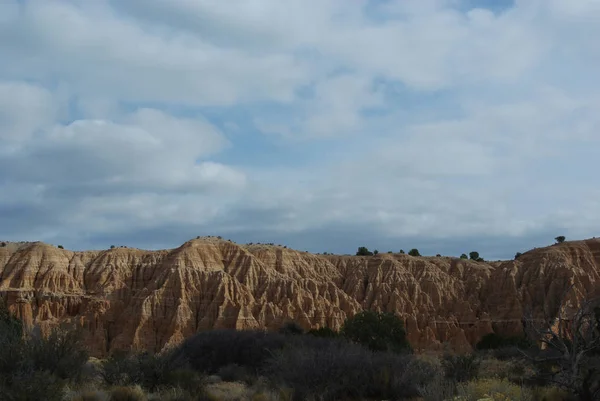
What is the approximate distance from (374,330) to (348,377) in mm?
35409

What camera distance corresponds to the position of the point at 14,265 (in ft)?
304

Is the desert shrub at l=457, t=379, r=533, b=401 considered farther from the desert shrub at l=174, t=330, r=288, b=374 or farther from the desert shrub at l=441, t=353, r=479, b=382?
the desert shrub at l=174, t=330, r=288, b=374

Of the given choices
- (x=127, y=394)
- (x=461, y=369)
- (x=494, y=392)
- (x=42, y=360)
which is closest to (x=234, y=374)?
(x=461, y=369)

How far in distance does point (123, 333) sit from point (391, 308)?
32.9m

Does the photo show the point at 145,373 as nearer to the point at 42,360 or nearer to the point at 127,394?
the point at 42,360

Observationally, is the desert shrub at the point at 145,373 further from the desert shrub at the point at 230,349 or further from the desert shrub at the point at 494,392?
the desert shrub at the point at 230,349

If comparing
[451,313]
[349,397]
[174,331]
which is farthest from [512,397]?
[451,313]

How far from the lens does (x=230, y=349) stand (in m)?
38.2

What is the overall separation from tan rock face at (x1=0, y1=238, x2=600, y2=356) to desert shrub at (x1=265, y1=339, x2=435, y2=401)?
5766 cm

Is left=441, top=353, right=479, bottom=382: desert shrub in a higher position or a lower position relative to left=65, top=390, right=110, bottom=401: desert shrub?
lower

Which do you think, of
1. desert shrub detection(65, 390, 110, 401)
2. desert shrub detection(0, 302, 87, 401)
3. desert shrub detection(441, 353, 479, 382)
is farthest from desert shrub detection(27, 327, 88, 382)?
desert shrub detection(441, 353, 479, 382)

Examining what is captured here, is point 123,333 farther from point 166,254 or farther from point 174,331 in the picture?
point 166,254

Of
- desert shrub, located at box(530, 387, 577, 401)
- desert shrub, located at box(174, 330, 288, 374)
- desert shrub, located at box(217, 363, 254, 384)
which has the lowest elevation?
desert shrub, located at box(217, 363, 254, 384)

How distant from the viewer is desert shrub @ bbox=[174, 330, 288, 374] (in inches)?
1432
